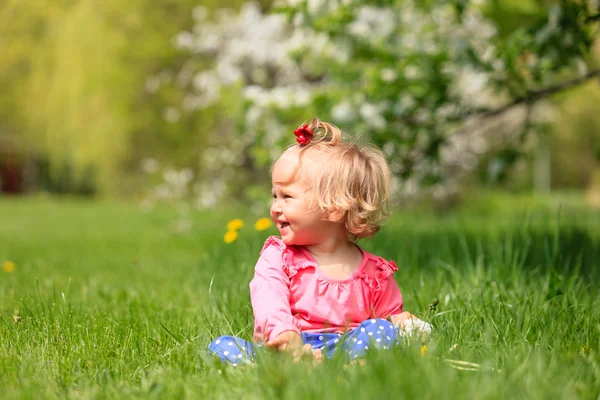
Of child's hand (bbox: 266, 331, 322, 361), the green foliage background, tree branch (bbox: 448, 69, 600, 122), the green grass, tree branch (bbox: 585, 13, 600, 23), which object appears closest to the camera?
the green grass

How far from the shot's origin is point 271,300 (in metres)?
2.01

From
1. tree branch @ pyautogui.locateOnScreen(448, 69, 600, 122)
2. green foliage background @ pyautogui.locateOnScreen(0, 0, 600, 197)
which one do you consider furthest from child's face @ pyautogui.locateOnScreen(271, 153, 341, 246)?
green foliage background @ pyautogui.locateOnScreen(0, 0, 600, 197)

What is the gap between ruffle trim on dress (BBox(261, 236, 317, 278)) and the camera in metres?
2.13

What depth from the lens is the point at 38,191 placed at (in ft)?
79.6

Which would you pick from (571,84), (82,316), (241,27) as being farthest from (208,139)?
(82,316)

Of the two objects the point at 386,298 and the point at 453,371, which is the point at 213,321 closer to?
the point at 386,298

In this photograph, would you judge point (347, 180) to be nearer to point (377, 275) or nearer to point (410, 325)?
point (377, 275)

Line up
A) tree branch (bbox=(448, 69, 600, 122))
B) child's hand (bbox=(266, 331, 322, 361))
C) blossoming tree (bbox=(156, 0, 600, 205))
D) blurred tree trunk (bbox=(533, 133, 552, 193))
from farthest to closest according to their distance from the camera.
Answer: blurred tree trunk (bbox=(533, 133, 552, 193))
tree branch (bbox=(448, 69, 600, 122))
blossoming tree (bbox=(156, 0, 600, 205))
child's hand (bbox=(266, 331, 322, 361))

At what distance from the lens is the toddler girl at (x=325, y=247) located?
208cm

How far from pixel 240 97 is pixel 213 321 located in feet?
11.0

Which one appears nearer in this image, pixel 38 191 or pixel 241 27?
pixel 241 27

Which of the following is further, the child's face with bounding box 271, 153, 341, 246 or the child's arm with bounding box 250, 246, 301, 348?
the child's face with bounding box 271, 153, 341, 246

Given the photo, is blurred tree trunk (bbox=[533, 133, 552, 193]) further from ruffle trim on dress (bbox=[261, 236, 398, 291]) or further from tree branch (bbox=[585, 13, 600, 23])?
ruffle trim on dress (bbox=[261, 236, 398, 291])

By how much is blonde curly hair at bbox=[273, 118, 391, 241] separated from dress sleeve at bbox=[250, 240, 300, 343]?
0.22 metres
